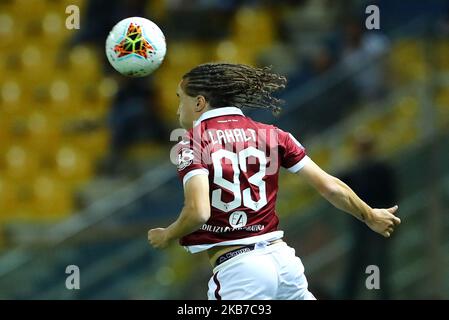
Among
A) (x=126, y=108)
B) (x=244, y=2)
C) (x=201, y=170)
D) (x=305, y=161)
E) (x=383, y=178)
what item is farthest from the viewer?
(x=244, y=2)

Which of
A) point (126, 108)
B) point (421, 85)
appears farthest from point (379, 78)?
point (126, 108)

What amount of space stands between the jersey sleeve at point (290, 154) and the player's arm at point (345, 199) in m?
0.04

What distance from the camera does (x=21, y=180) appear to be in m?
12.3

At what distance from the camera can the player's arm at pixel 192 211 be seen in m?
5.48

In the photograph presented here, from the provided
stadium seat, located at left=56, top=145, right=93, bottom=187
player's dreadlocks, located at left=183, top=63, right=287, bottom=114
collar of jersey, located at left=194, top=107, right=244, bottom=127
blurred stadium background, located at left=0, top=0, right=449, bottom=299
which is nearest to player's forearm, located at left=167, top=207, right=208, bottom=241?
collar of jersey, located at left=194, top=107, right=244, bottom=127

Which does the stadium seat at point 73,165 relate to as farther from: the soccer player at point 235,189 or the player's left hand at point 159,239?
the player's left hand at point 159,239

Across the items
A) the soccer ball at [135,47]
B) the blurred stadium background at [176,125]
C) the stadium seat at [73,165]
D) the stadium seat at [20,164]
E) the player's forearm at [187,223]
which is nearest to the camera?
the player's forearm at [187,223]

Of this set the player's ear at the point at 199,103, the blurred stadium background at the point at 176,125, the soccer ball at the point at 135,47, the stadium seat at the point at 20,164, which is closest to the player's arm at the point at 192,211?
the player's ear at the point at 199,103

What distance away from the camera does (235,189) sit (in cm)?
579

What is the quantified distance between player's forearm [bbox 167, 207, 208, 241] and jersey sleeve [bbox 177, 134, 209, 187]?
209 mm

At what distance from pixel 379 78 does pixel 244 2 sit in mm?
3541

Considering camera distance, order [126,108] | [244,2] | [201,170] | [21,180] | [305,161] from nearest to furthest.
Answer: [201,170] < [305,161] < [126,108] < [21,180] < [244,2]

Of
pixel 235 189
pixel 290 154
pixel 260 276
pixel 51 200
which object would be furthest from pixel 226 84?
pixel 51 200

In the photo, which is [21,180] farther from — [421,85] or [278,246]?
[278,246]
